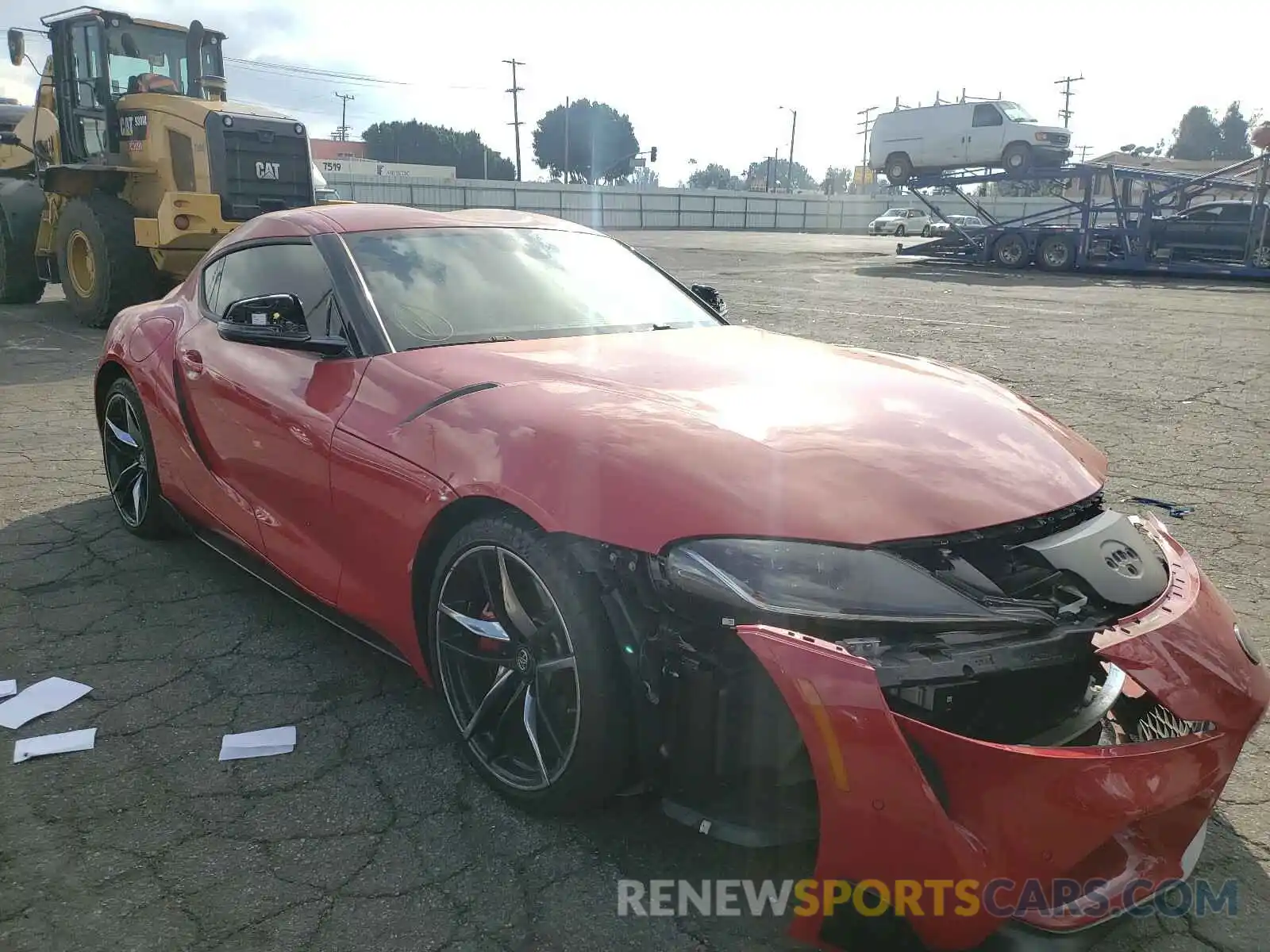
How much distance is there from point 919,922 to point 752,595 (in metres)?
0.65

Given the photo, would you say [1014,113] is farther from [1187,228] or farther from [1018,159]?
[1187,228]

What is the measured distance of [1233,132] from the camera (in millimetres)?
101688

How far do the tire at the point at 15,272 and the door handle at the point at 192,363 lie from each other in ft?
33.9

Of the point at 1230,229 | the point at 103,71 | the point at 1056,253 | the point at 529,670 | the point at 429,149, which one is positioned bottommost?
the point at 529,670

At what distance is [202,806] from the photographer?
2.42 metres

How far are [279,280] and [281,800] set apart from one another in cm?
186

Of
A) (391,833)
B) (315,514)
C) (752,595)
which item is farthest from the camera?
(315,514)

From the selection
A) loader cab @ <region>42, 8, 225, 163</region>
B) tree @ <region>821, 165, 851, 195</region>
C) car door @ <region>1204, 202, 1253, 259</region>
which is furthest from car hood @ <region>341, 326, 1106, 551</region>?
tree @ <region>821, 165, 851, 195</region>

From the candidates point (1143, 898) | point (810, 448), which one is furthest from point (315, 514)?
point (1143, 898)

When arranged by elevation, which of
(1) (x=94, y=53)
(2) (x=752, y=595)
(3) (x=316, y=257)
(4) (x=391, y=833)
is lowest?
Result: (4) (x=391, y=833)

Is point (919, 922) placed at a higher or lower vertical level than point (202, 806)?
higher

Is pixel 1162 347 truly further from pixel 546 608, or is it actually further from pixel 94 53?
pixel 94 53

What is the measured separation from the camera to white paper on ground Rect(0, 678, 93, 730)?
9.24 ft

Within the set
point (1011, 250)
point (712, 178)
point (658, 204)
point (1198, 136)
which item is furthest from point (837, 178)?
point (1011, 250)
